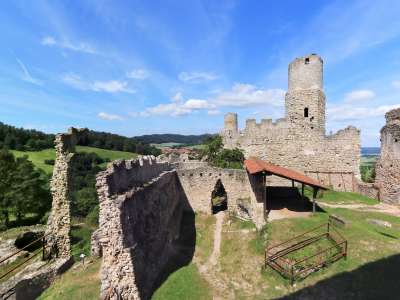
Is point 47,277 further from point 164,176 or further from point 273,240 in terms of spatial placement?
point 273,240

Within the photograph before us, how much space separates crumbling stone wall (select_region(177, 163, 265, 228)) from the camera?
17008 mm

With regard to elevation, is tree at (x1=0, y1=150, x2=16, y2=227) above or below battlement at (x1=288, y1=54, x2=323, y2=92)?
below

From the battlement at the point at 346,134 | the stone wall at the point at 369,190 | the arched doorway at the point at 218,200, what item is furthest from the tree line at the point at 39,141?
the stone wall at the point at 369,190

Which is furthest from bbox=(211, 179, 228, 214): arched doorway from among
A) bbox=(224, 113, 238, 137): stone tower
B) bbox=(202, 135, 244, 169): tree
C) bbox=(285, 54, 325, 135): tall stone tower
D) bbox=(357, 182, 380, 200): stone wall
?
bbox=(357, 182, 380, 200): stone wall

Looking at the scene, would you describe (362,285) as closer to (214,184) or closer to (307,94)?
(214,184)

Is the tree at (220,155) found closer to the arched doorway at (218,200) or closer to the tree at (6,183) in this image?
the arched doorway at (218,200)

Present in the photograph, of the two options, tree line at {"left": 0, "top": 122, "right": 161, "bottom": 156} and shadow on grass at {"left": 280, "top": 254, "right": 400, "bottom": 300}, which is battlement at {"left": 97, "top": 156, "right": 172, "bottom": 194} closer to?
shadow on grass at {"left": 280, "top": 254, "right": 400, "bottom": 300}

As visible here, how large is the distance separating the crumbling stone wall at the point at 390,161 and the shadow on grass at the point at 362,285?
36.0 feet

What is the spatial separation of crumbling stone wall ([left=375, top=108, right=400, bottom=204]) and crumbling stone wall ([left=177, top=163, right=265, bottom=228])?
35.1ft

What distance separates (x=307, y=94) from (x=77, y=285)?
70.7 feet

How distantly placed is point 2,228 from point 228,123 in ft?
79.3

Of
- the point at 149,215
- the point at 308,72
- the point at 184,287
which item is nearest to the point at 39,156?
the point at 149,215

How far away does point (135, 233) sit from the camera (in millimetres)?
9289

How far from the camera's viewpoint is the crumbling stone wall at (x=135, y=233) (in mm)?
8375
